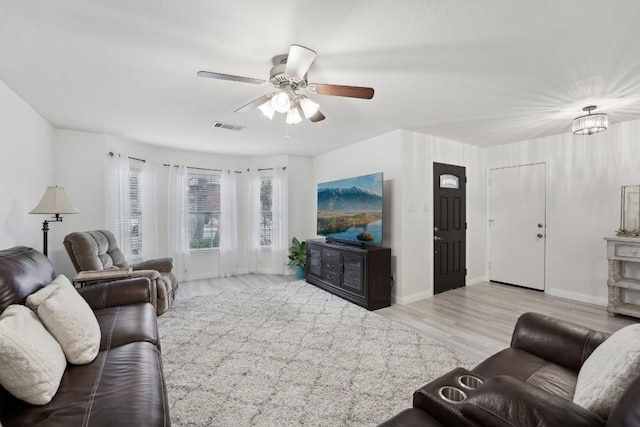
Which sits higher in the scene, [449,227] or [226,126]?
Result: [226,126]

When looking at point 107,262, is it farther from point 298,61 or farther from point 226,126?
point 298,61

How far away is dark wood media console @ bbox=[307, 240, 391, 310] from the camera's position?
3.71m

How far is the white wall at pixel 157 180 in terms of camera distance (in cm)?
386

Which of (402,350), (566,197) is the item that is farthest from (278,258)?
(566,197)

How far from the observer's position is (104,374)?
1.39 meters

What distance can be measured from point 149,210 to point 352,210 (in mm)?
3239

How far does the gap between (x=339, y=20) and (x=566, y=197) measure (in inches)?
167

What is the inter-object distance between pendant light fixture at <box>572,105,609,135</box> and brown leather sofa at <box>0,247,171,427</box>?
4228 millimetres

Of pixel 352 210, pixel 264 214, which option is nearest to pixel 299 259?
pixel 264 214

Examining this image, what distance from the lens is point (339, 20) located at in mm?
1667

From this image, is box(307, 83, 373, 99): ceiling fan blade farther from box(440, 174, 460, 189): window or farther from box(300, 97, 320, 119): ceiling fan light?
box(440, 174, 460, 189): window

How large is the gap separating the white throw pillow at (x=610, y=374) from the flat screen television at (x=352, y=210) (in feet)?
9.00

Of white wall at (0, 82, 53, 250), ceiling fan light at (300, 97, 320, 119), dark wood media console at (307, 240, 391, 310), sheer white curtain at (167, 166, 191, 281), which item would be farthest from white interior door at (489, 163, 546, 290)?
white wall at (0, 82, 53, 250)

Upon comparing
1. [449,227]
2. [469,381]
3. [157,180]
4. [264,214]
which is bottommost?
[469,381]
